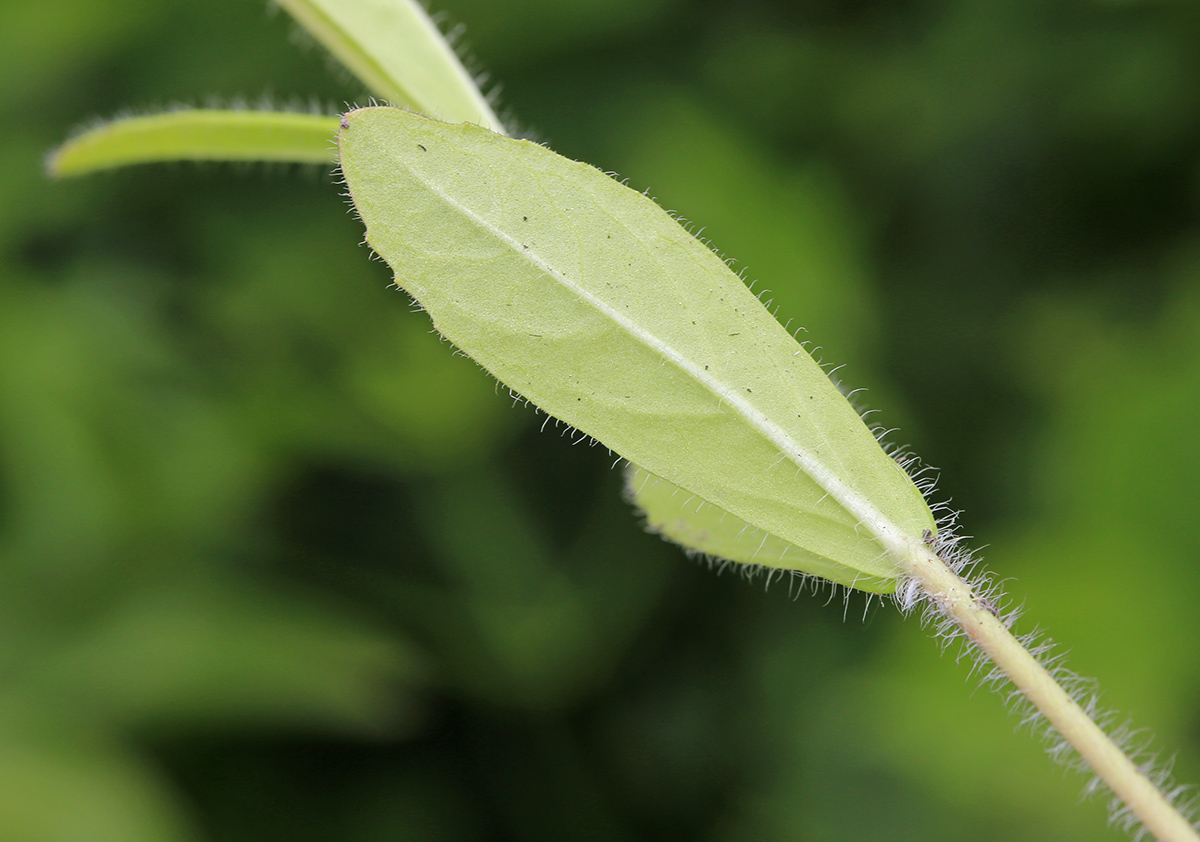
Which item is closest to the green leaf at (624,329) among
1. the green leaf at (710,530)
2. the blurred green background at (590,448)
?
the green leaf at (710,530)

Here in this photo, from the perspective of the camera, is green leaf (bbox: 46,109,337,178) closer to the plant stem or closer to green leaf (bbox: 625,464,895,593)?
green leaf (bbox: 625,464,895,593)

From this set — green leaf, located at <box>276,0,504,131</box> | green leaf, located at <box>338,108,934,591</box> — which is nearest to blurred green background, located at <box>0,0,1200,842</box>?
green leaf, located at <box>276,0,504,131</box>

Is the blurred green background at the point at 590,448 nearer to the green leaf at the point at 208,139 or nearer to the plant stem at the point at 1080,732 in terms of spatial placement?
the green leaf at the point at 208,139

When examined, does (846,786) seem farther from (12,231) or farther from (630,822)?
(12,231)

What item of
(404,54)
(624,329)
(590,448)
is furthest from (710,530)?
(590,448)

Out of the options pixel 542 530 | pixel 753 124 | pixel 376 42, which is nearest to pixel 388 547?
pixel 542 530
